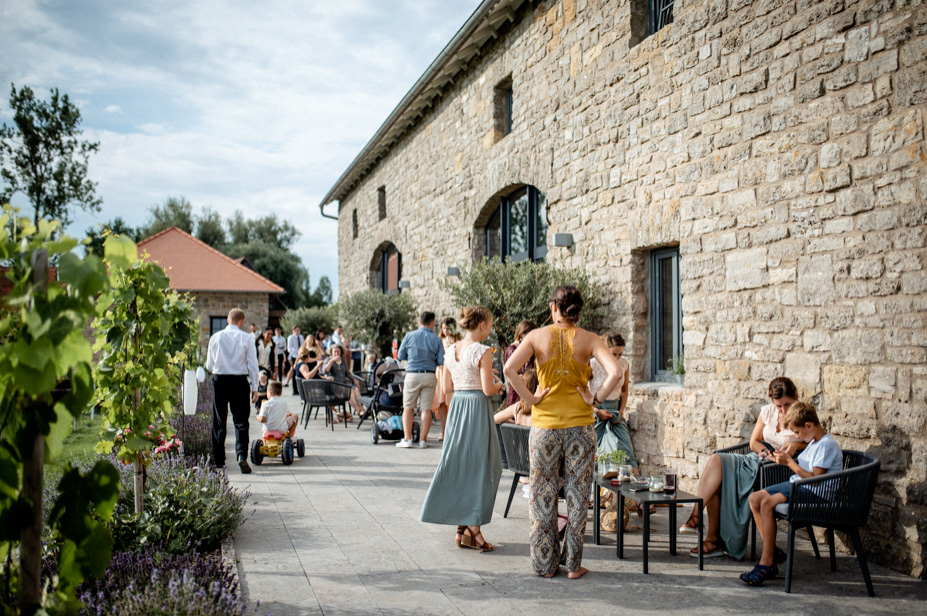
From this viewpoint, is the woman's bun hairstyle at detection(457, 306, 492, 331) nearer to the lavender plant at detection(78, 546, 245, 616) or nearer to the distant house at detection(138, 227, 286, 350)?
the lavender plant at detection(78, 546, 245, 616)

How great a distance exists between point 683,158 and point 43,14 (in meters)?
12.0

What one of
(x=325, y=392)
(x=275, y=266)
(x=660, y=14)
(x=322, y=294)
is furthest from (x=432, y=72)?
(x=322, y=294)

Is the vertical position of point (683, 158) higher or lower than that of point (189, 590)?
higher

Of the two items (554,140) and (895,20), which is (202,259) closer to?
(554,140)

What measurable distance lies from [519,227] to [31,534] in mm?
8898

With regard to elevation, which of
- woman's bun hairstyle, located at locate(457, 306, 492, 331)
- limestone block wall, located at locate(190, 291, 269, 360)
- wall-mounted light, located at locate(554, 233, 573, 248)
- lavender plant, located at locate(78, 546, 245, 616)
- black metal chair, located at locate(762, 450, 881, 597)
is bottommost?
lavender plant, located at locate(78, 546, 245, 616)

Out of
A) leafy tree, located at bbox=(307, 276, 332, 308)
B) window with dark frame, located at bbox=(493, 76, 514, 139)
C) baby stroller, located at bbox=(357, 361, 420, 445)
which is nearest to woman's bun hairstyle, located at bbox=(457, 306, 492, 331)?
baby stroller, located at bbox=(357, 361, 420, 445)

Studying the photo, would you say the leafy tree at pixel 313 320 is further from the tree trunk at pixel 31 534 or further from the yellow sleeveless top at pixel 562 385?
the tree trunk at pixel 31 534

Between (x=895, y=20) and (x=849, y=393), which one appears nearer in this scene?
(x=895, y=20)

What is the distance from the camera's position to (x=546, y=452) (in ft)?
14.7

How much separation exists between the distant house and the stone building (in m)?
19.0

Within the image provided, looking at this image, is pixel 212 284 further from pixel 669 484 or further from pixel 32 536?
pixel 32 536

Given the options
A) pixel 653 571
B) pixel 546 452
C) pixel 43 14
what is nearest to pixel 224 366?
pixel 546 452

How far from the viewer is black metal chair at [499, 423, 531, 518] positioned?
218 inches
